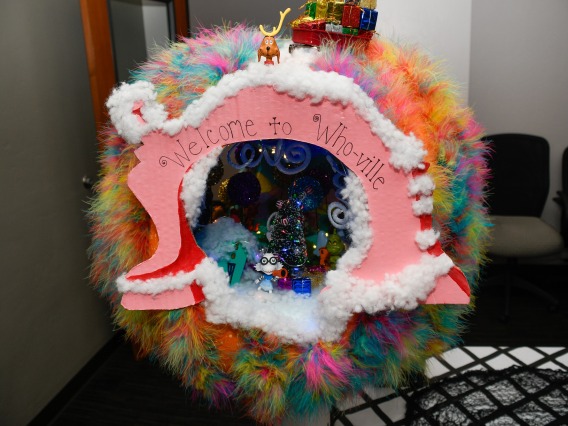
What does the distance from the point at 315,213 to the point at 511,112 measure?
221 cm

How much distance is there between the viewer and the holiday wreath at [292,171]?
2.87 ft

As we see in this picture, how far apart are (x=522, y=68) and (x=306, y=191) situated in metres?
2.35

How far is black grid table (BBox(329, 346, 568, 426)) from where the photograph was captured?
1.23 meters

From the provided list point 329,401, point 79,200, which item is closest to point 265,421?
point 329,401

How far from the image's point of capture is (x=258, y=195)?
50.1 inches

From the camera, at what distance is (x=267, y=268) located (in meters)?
1.15

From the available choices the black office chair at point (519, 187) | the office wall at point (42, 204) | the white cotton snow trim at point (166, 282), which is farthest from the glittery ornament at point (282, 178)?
the black office chair at point (519, 187)

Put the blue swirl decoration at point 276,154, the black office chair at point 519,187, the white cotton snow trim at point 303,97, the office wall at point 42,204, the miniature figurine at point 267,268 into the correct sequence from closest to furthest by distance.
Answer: the white cotton snow trim at point 303,97, the blue swirl decoration at point 276,154, the miniature figurine at point 267,268, the office wall at point 42,204, the black office chair at point 519,187

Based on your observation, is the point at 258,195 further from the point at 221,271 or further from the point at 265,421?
the point at 265,421

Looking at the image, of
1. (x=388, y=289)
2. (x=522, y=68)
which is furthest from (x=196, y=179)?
(x=522, y=68)

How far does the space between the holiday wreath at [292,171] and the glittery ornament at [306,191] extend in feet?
0.38

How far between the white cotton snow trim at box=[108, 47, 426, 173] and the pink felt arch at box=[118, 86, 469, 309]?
0.01m

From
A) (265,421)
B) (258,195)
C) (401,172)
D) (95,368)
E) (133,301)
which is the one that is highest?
(401,172)

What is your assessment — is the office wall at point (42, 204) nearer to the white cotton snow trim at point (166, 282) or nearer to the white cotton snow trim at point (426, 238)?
the white cotton snow trim at point (166, 282)
